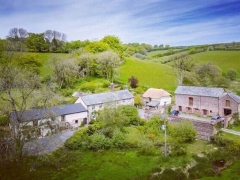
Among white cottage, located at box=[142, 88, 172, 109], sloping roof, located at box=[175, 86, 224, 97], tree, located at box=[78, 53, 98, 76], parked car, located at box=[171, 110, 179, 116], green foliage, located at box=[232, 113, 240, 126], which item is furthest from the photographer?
tree, located at box=[78, 53, 98, 76]

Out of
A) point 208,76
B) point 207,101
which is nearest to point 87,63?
point 208,76

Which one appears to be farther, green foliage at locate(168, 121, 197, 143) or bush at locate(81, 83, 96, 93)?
bush at locate(81, 83, 96, 93)

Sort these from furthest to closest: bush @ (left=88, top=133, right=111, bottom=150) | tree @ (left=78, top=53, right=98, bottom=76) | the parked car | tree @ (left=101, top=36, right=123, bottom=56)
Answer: tree @ (left=101, top=36, right=123, bottom=56), tree @ (left=78, top=53, right=98, bottom=76), the parked car, bush @ (left=88, top=133, right=111, bottom=150)

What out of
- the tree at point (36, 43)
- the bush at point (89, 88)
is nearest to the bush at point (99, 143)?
the bush at point (89, 88)

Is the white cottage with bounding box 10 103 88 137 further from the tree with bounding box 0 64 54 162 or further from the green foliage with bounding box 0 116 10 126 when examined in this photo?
the tree with bounding box 0 64 54 162

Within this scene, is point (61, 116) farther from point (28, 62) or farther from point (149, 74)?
point (149, 74)

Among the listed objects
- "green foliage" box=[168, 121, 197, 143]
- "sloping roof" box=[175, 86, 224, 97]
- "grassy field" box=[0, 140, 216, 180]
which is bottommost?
"grassy field" box=[0, 140, 216, 180]

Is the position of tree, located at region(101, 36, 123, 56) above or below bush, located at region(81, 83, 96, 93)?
above

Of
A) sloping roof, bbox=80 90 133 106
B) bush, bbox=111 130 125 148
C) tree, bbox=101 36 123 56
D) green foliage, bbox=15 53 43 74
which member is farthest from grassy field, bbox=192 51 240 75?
green foliage, bbox=15 53 43 74

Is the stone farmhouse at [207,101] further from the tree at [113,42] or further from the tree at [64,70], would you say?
the tree at [113,42]

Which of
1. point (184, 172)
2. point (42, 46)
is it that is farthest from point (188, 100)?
point (42, 46)
